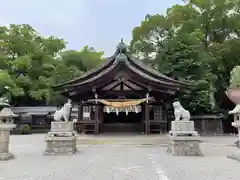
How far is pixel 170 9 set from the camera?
1019 inches

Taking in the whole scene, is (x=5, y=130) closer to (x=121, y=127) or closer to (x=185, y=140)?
(x=185, y=140)

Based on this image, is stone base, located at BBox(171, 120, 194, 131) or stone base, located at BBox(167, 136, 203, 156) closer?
stone base, located at BBox(167, 136, 203, 156)

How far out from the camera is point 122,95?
14.8 m

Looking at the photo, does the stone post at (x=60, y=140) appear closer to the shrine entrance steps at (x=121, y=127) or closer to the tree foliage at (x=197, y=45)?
the shrine entrance steps at (x=121, y=127)

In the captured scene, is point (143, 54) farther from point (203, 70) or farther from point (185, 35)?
point (203, 70)

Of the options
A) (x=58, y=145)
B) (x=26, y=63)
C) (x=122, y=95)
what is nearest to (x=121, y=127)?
(x=122, y=95)

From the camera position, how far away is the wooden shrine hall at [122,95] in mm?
13750

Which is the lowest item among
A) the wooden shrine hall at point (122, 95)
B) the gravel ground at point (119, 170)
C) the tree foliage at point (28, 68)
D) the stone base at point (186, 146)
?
the gravel ground at point (119, 170)

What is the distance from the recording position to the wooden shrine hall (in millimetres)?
13750

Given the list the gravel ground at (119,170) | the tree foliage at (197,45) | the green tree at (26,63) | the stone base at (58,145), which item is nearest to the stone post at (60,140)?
the stone base at (58,145)

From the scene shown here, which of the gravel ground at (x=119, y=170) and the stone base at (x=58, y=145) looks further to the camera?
the stone base at (x=58, y=145)

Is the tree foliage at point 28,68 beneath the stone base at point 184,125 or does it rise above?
above

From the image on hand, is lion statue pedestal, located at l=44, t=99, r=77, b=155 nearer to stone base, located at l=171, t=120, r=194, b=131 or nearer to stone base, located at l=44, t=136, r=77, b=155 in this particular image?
stone base, located at l=44, t=136, r=77, b=155

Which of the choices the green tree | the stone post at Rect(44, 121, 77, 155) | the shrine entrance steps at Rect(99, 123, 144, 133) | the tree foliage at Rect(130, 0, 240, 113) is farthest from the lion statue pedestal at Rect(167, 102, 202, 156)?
the green tree
